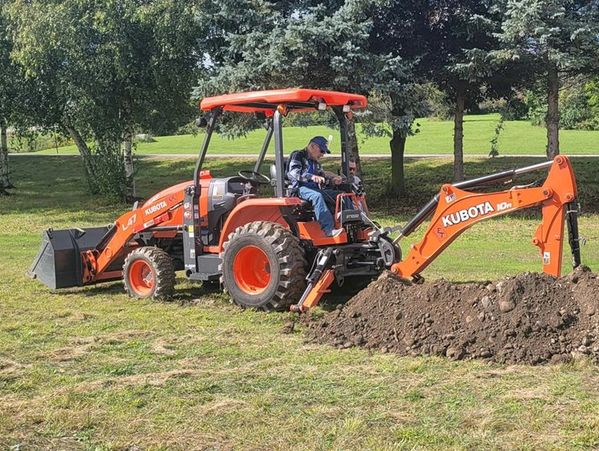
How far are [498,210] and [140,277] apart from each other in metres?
4.81

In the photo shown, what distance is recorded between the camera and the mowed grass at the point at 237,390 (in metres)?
4.62

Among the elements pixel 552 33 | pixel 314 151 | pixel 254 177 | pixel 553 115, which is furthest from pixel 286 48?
pixel 314 151

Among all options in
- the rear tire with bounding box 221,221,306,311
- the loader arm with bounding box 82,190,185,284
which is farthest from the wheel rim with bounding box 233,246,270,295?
the loader arm with bounding box 82,190,185,284

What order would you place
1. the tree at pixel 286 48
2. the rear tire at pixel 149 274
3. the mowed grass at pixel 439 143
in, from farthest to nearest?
the mowed grass at pixel 439 143 → the tree at pixel 286 48 → the rear tire at pixel 149 274

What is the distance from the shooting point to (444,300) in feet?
22.8

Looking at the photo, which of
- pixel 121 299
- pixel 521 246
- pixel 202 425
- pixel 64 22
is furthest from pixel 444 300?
pixel 64 22

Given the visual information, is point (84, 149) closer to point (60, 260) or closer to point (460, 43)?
point (460, 43)

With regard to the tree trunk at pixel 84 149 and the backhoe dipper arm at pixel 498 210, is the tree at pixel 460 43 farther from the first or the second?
the backhoe dipper arm at pixel 498 210

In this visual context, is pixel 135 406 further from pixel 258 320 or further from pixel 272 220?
pixel 272 220

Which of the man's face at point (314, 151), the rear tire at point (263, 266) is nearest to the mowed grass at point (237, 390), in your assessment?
the rear tire at point (263, 266)

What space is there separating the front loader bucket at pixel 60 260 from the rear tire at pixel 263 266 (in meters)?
2.57

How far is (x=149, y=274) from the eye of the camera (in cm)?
971

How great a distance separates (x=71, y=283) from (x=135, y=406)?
207 inches

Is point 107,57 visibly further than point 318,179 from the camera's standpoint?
Yes
